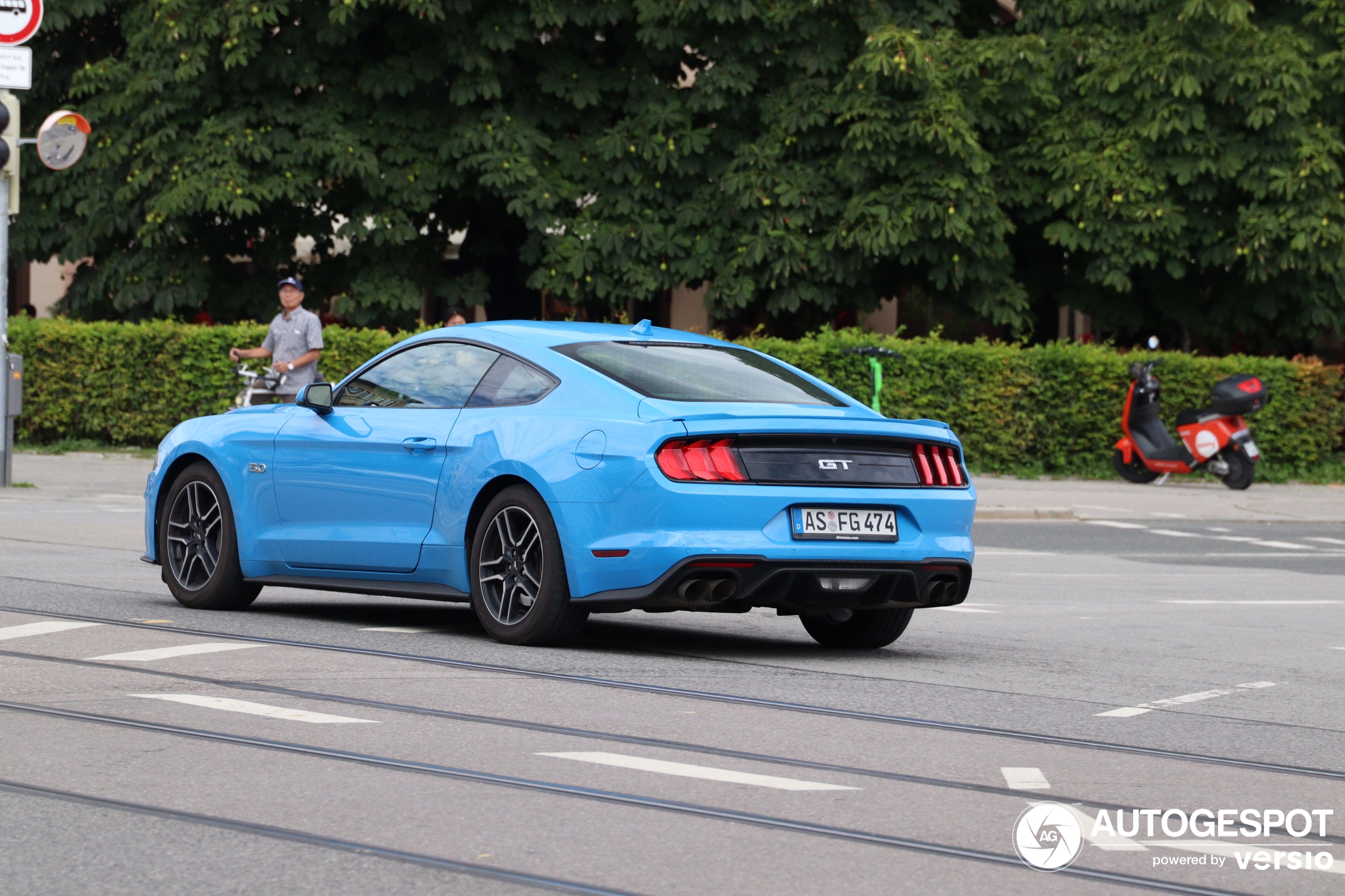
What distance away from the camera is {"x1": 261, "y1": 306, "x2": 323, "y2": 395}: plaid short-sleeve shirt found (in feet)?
62.8

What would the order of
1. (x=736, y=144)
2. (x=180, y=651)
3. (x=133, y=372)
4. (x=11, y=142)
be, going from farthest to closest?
(x=736, y=144) → (x=133, y=372) → (x=11, y=142) → (x=180, y=651)


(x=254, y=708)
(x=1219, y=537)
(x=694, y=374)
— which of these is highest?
(x=694, y=374)

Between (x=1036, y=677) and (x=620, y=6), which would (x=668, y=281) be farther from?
(x=1036, y=677)

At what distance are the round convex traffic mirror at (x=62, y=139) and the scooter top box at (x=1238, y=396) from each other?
43.7ft

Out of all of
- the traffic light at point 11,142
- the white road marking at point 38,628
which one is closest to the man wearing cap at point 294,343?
the traffic light at point 11,142

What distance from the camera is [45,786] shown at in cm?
577

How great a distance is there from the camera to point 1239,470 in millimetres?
24750

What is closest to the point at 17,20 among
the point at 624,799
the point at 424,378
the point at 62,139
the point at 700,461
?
the point at 62,139

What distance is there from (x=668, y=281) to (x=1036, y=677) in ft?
60.3

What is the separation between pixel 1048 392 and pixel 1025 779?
64.7 feet

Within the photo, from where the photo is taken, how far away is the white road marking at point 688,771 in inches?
234

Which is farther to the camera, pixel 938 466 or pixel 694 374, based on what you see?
pixel 694 374

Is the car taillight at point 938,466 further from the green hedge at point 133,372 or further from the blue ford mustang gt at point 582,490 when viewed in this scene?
the green hedge at point 133,372

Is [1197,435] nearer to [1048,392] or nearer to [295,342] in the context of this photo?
[1048,392]
